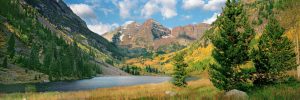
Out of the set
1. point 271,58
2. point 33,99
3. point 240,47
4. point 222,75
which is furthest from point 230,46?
point 33,99

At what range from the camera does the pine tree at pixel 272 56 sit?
3897cm

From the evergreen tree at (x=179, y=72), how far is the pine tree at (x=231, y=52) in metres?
23.9

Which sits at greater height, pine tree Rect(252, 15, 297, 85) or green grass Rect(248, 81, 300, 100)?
pine tree Rect(252, 15, 297, 85)

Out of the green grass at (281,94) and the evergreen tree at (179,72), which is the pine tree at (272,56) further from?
the evergreen tree at (179,72)

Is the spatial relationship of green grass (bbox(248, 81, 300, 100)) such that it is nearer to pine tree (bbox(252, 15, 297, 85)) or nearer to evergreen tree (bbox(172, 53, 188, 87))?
pine tree (bbox(252, 15, 297, 85))

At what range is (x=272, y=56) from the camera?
1594 inches

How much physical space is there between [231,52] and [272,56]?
8143 millimetres

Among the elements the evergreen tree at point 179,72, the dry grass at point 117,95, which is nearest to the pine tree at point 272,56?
the dry grass at point 117,95

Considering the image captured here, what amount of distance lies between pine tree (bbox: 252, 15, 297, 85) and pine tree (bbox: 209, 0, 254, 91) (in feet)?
11.7

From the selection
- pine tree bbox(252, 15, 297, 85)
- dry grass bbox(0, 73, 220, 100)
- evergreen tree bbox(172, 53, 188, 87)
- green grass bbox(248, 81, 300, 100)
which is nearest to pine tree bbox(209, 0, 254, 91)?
dry grass bbox(0, 73, 220, 100)

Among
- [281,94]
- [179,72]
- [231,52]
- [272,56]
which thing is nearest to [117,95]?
[231,52]

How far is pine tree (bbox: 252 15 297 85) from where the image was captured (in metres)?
39.0

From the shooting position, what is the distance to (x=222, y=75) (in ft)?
117

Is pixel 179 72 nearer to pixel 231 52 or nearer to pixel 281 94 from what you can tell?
pixel 231 52
